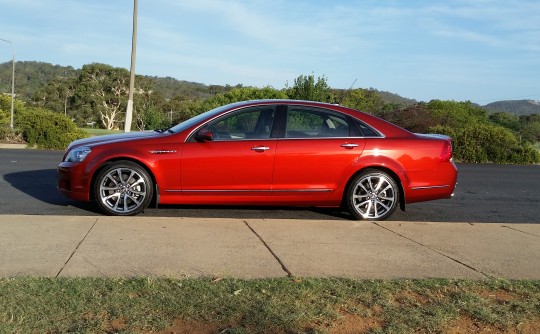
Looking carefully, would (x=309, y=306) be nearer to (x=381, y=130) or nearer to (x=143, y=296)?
(x=143, y=296)

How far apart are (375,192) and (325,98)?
16.5m

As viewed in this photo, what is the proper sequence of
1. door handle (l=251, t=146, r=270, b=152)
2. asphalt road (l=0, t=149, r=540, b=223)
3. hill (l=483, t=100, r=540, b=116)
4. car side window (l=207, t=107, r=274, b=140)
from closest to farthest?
door handle (l=251, t=146, r=270, b=152)
car side window (l=207, t=107, r=274, b=140)
asphalt road (l=0, t=149, r=540, b=223)
hill (l=483, t=100, r=540, b=116)

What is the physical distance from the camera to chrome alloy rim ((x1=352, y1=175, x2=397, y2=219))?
7512mm

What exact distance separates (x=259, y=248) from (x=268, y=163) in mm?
1842

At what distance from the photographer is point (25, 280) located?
434cm

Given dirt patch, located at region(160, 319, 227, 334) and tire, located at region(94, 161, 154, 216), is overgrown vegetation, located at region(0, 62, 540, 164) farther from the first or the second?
dirt patch, located at region(160, 319, 227, 334)

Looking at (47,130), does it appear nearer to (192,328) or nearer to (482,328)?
(192,328)

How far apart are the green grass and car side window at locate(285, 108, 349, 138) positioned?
3210mm

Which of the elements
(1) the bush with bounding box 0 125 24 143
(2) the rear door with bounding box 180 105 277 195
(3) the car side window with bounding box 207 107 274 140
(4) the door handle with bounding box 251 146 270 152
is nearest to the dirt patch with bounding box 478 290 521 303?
(2) the rear door with bounding box 180 105 277 195

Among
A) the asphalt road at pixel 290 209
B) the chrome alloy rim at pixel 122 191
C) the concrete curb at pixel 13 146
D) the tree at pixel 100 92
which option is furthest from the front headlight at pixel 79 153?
the tree at pixel 100 92

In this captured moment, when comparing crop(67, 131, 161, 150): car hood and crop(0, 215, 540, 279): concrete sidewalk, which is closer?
crop(0, 215, 540, 279): concrete sidewalk

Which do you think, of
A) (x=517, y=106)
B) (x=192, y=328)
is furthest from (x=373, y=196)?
(x=517, y=106)

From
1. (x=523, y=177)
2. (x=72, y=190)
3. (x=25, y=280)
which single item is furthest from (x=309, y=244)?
(x=523, y=177)

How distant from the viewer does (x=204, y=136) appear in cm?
727
